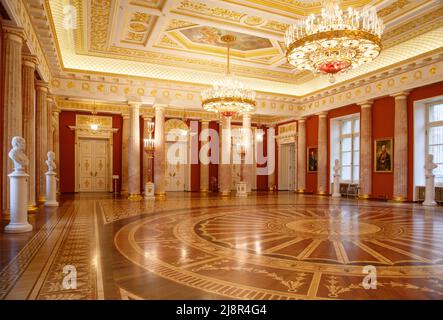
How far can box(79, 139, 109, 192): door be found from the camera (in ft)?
53.2

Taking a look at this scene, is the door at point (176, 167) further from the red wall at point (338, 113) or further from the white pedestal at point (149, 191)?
the red wall at point (338, 113)

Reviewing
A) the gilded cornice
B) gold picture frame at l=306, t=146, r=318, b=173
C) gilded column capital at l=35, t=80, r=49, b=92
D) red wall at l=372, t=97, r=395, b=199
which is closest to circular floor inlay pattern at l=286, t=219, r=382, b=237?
red wall at l=372, t=97, r=395, b=199

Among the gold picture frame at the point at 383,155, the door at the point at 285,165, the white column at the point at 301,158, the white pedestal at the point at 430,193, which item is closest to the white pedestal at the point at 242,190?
the white column at the point at 301,158

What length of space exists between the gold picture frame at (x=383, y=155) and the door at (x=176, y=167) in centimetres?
975

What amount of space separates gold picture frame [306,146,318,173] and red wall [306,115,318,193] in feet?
0.52

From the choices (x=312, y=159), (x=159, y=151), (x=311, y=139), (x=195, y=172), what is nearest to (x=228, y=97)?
(x=159, y=151)

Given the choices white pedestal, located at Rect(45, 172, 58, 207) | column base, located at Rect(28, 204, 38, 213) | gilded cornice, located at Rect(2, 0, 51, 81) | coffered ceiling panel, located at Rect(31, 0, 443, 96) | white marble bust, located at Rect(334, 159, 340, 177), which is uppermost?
coffered ceiling panel, located at Rect(31, 0, 443, 96)

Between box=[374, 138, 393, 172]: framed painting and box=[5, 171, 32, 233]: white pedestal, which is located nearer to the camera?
box=[5, 171, 32, 233]: white pedestal

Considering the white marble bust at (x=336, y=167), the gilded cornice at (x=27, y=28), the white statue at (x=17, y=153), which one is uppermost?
the gilded cornice at (x=27, y=28)

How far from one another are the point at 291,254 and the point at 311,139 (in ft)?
42.0

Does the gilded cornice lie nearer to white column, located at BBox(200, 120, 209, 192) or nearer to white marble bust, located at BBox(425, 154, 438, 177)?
white column, located at BBox(200, 120, 209, 192)

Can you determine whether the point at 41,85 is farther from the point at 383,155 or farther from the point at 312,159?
the point at 383,155

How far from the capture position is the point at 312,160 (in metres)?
16.1

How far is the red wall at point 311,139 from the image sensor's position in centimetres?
1583
